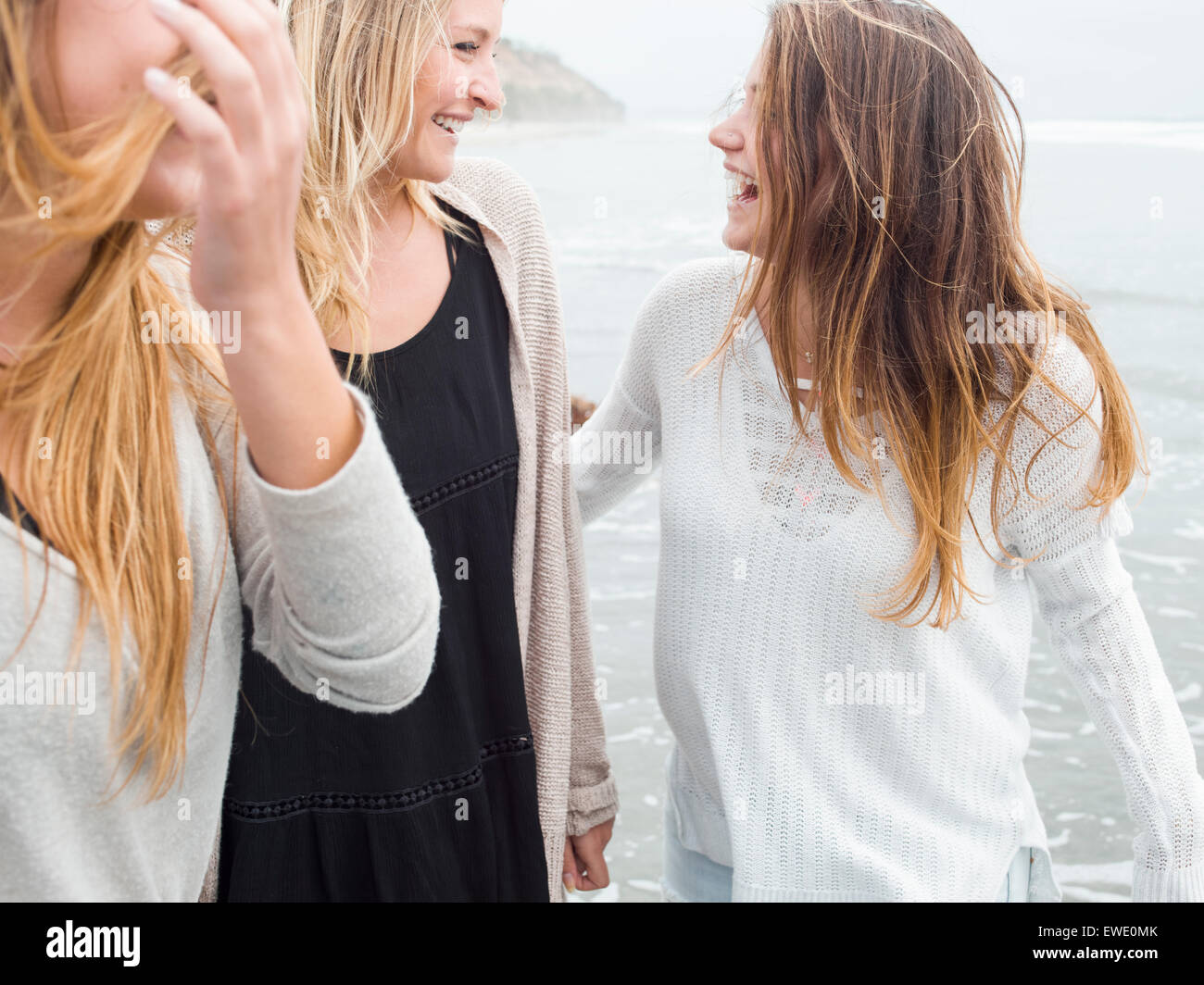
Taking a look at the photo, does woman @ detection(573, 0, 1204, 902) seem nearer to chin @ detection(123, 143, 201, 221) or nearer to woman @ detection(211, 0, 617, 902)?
woman @ detection(211, 0, 617, 902)

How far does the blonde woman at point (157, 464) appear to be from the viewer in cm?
79

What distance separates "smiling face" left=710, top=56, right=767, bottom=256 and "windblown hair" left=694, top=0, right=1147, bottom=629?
1.0 inches

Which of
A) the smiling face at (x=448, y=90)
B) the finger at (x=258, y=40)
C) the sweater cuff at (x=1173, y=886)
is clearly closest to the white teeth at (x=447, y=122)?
the smiling face at (x=448, y=90)

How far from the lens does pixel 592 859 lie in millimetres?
1854

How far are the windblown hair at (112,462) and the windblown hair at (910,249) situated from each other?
90 cm

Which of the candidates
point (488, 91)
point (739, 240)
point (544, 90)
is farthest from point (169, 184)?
point (544, 90)

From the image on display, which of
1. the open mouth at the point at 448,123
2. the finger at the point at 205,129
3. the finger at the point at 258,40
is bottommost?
the open mouth at the point at 448,123

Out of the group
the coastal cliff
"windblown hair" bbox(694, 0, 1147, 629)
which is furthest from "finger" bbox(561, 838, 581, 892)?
the coastal cliff

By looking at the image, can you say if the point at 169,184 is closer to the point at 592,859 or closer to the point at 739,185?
the point at 739,185

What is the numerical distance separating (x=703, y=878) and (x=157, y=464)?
3.65 feet

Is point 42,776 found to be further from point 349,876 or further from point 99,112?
point 349,876

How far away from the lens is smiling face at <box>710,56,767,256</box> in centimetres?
164
